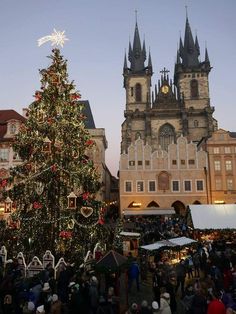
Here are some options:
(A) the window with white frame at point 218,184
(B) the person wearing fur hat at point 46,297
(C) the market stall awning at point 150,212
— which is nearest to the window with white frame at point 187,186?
(A) the window with white frame at point 218,184

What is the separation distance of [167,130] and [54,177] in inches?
1766

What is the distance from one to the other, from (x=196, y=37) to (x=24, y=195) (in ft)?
205

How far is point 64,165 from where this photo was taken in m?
16.1

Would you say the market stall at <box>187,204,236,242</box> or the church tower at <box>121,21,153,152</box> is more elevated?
the church tower at <box>121,21,153,152</box>

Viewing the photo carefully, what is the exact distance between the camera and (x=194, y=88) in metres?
63.8

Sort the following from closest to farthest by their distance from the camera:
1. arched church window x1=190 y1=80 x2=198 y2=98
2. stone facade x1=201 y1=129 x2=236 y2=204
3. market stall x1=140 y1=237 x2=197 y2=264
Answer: market stall x1=140 y1=237 x2=197 y2=264 < stone facade x1=201 y1=129 x2=236 y2=204 < arched church window x1=190 y1=80 x2=198 y2=98

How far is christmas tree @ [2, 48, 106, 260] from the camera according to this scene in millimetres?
15383

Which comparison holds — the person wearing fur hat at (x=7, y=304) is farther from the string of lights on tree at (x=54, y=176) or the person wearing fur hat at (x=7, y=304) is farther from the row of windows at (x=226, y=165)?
the row of windows at (x=226, y=165)

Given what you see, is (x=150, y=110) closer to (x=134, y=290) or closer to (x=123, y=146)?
(x=123, y=146)

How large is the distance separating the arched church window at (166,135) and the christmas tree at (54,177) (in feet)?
139

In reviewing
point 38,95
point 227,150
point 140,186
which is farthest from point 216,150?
point 38,95

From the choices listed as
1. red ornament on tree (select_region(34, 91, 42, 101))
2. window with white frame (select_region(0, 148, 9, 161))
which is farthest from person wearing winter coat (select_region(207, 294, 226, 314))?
window with white frame (select_region(0, 148, 9, 161))

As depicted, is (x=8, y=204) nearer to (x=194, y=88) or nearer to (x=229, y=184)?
Result: (x=229, y=184)

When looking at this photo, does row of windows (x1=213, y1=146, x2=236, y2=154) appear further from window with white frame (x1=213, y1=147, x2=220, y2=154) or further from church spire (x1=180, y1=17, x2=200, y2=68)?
church spire (x1=180, y1=17, x2=200, y2=68)
